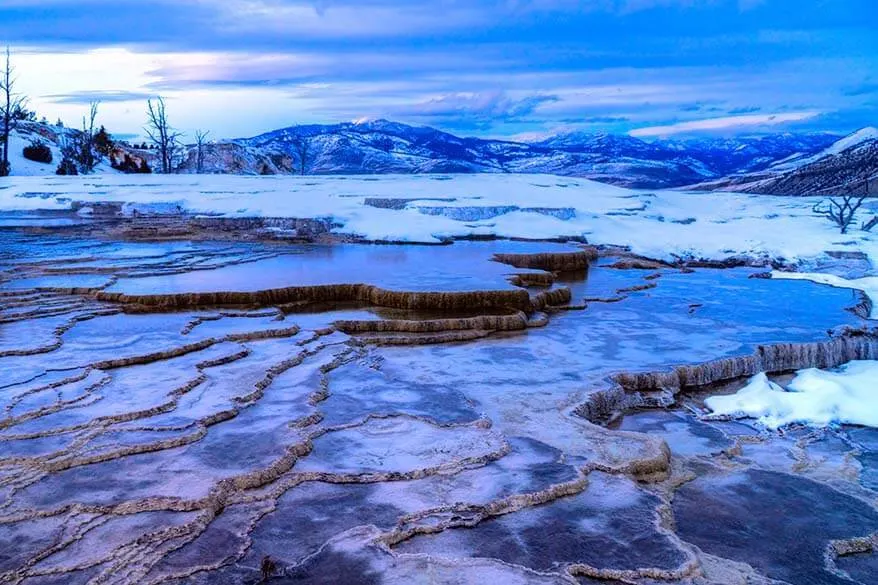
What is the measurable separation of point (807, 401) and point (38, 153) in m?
42.1

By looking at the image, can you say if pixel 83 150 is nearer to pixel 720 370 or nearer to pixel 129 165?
pixel 129 165

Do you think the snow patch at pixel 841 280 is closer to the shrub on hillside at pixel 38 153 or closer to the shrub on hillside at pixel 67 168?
the shrub on hillside at pixel 67 168

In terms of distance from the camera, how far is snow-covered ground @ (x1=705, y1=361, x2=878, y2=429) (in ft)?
27.7

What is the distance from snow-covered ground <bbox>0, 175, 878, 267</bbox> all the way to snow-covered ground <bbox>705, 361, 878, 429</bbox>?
10082 millimetres

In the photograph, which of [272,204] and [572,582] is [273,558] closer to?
[572,582]

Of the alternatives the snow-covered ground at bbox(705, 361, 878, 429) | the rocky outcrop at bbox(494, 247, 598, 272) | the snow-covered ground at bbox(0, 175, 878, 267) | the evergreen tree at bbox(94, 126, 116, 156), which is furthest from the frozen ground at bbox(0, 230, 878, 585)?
the evergreen tree at bbox(94, 126, 116, 156)

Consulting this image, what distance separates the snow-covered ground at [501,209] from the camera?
822 inches

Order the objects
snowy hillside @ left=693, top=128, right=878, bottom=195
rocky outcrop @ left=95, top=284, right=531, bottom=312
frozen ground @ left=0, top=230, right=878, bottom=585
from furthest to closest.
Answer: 1. snowy hillside @ left=693, top=128, right=878, bottom=195
2. rocky outcrop @ left=95, top=284, right=531, bottom=312
3. frozen ground @ left=0, top=230, right=878, bottom=585

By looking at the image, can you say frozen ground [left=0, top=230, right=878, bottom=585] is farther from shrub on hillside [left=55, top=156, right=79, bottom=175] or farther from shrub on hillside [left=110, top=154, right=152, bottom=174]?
shrub on hillside [left=110, top=154, right=152, bottom=174]

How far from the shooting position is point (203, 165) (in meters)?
50.1

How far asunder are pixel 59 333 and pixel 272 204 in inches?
629

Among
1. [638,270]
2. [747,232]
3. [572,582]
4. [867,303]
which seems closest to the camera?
[572,582]

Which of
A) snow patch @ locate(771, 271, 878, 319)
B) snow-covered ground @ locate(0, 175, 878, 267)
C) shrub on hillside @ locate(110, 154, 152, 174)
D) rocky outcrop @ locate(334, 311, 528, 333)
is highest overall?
shrub on hillside @ locate(110, 154, 152, 174)

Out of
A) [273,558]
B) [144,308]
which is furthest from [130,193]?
[273,558]
